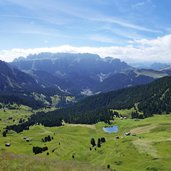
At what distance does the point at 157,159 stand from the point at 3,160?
102068 mm

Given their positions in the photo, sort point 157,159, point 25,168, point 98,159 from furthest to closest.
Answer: point 98,159 < point 157,159 < point 25,168

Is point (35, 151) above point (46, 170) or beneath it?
beneath

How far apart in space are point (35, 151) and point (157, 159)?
Result: 258ft

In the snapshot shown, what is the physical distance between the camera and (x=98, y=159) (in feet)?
510

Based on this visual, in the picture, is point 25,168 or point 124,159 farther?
point 124,159

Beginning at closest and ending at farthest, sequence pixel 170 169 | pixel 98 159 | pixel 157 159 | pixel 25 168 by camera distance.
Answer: pixel 25 168
pixel 170 169
pixel 157 159
pixel 98 159

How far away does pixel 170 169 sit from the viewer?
121 m

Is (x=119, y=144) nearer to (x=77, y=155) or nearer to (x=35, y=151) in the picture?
(x=77, y=155)

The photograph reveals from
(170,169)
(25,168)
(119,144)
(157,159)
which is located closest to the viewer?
→ (25,168)

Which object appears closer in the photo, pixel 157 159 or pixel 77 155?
pixel 157 159

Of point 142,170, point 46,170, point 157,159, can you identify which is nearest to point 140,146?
point 157,159

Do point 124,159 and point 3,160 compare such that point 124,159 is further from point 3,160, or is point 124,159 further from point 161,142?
point 3,160

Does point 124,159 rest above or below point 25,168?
below

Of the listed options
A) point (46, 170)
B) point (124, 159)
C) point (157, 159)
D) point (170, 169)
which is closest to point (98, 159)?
point (124, 159)
